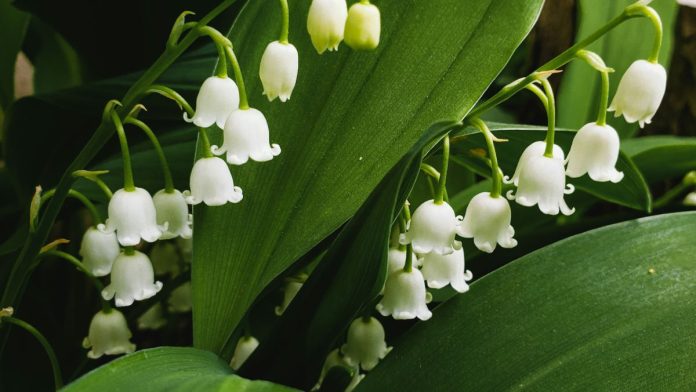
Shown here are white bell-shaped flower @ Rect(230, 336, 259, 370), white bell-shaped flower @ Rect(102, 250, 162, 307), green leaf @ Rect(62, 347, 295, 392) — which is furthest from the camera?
white bell-shaped flower @ Rect(230, 336, 259, 370)

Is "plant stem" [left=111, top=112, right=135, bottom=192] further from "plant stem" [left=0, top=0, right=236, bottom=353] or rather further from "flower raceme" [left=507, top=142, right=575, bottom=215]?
"flower raceme" [left=507, top=142, right=575, bottom=215]

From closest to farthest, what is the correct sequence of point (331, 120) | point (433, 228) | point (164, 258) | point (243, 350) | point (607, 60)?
1. point (433, 228)
2. point (331, 120)
3. point (243, 350)
4. point (164, 258)
5. point (607, 60)

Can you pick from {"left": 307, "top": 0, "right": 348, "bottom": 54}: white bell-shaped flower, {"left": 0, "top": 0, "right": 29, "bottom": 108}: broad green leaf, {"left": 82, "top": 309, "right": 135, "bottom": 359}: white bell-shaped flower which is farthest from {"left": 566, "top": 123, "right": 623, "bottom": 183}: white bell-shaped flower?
{"left": 0, "top": 0, "right": 29, "bottom": 108}: broad green leaf

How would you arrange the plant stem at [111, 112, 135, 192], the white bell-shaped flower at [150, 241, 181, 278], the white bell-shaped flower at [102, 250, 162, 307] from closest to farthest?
the plant stem at [111, 112, 135, 192] < the white bell-shaped flower at [102, 250, 162, 307] < the white bell-shaped flower at [150, 241, 181, 278]

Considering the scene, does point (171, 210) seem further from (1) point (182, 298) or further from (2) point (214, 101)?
(1) point (182, 298)

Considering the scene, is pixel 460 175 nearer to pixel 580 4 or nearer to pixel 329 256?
pixel 580 4

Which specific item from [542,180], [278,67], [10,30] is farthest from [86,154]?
[10,30]

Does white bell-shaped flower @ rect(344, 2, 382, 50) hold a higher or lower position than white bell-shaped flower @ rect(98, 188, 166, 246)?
higher
